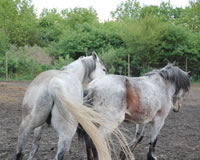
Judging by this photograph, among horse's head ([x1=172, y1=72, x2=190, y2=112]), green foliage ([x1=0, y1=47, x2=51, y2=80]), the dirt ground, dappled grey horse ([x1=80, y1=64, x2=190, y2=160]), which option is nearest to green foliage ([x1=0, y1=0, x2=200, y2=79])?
green foliage ([x1=0, y1=47, x2=51, y2=80])

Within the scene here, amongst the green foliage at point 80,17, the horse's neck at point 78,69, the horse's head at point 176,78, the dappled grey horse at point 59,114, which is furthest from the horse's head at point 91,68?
the green foliage at point 80,17

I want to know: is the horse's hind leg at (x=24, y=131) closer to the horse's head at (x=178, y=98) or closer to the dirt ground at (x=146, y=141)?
the dirt ground at (x=146, y=141)

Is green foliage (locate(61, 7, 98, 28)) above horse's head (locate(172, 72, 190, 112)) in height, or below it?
above

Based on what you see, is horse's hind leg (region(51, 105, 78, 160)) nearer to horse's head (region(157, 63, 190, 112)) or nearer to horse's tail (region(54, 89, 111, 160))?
horse's tail (region(54, 89, 111, 160))

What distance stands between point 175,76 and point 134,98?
1.18 meters

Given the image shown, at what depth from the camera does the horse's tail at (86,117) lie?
230 cm

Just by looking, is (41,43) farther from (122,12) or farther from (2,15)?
(122,12)

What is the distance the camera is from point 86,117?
232 cm

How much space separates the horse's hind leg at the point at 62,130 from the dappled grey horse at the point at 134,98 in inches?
35.7

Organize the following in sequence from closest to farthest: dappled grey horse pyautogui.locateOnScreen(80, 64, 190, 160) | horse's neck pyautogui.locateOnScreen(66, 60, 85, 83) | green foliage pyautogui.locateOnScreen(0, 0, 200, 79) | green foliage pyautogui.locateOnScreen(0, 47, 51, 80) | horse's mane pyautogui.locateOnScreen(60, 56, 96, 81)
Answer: dappled grey horse pyautogui.locateOnScreen(80, 64, 190, 160) → horse's neck pyautogui.locateOnScreen(66, 60, 85, 83) → horse's mane pyautogui.locateOnScreen(60, 56, 96, 81) → green foliage pyautogui.locateOnScreen(0, 47, 51, 80) → green foliage pyautogui.locateOnScreen(0, 0, 200, 79)

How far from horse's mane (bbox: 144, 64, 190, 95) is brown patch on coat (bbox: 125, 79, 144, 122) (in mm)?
758

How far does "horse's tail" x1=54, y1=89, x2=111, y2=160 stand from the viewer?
7.56ft

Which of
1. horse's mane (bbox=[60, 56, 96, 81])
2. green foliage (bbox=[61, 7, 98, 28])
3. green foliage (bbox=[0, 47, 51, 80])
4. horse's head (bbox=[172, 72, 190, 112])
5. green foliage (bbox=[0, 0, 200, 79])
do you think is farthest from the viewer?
green foliage (bbox=[61, 7, 98, 28])

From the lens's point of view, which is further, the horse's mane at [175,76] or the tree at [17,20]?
the tree at [17,20]
